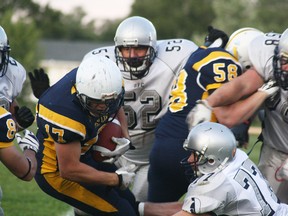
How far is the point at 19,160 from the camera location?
14.2ft

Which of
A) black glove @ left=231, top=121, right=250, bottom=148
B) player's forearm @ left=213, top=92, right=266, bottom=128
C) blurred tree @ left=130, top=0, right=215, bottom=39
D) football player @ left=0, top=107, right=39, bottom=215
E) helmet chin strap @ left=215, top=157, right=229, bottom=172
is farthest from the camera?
blurred tree @ left=130, top=0, right=215, bottom=39

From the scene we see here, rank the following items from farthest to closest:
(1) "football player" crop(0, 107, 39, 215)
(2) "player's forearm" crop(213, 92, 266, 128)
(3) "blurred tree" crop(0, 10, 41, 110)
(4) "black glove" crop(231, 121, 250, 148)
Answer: (3) "blurred tree" crop(0, 10, 41, 110) → (4) "black glove" crop(231, 121, 250, 148) → (2) "player's forearm" crop(213, 92, 266, 128) → (1) "football player" crop(0, 107, 39, 215)

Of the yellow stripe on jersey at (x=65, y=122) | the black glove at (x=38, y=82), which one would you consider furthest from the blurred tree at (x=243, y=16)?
the yellow stripe on jersey at (x=65, y=122)

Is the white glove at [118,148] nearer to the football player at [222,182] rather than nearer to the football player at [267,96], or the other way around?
the football player at [267,96]

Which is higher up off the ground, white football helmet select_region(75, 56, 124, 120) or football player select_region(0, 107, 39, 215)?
white football helmet select_region(75, 56, 124, 120)

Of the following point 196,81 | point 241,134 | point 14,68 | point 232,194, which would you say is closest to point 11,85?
point 14,68

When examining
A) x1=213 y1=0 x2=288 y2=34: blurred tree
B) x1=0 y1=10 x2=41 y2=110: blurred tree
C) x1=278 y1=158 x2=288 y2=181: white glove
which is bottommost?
x1=213 y1=0 x2=288 y2=34: blurred tree

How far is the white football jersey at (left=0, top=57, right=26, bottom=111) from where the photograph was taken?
17.8 ft

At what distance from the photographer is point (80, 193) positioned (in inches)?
189

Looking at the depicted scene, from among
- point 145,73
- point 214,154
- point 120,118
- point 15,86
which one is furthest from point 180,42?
point 214,154

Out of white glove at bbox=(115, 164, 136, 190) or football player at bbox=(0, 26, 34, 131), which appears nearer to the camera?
white glove at bbox=(115, 164, 136, 190)

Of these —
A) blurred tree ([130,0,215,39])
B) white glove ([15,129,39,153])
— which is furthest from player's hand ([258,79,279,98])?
blurred tree ([130,0,215,39])

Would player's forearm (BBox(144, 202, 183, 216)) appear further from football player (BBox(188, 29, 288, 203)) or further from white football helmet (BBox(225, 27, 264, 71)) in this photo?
white football helmet (BBox(225, 27, 264, 71))

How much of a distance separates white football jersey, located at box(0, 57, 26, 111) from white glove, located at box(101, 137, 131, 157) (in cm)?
92
